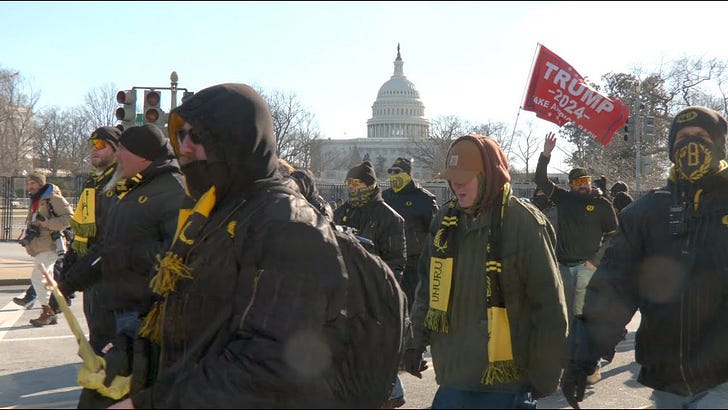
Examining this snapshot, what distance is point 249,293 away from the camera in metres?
2.18

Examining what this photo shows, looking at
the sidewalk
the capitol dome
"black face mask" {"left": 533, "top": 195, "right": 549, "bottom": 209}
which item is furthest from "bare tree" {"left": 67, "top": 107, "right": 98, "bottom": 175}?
the capitol dome

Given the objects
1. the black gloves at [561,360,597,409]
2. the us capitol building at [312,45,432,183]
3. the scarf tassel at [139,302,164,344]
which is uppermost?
the us capitol building at [312,45,432,183]

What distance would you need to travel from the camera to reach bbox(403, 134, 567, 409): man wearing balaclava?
3.29m

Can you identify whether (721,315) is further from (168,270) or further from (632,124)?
(632,124)

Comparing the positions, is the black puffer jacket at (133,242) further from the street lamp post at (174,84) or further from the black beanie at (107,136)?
the street lamp post at (174,84)

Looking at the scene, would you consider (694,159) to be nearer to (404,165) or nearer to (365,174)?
(365,174)

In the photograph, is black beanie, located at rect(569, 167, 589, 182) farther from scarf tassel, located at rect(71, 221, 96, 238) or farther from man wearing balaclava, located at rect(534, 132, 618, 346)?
scarf tassel, located at rect(71, 221, 96, 238)

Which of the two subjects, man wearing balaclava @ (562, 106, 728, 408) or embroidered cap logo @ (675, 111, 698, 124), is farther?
embroidered cap logo @ (675, 111, 698, 124)

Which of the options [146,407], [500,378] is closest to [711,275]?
[500,378]

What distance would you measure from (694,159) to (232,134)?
213cm

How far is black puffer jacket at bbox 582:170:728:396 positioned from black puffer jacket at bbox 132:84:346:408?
1663 mm

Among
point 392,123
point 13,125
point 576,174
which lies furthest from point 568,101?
point 392,123

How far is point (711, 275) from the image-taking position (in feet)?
10.7

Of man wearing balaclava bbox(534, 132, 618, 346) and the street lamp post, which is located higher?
the street lamp post
